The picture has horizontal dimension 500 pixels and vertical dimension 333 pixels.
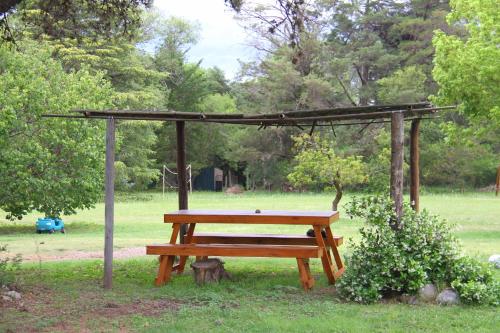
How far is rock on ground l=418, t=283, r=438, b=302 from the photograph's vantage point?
7320mm

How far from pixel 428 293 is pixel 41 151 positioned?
35.6 ft

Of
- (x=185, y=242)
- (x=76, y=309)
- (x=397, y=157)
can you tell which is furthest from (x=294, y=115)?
(x=76, y=309)

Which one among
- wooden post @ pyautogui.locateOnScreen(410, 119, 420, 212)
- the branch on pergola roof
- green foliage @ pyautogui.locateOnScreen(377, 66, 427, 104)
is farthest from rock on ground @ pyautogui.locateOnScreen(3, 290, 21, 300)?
green foliage @ pyautogui.locateOnScreen(377, 66, 427, 104)

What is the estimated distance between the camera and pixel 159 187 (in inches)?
1861

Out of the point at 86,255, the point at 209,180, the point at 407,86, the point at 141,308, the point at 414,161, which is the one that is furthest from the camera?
the point at 209,180

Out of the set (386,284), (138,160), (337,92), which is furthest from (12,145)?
(337,92)

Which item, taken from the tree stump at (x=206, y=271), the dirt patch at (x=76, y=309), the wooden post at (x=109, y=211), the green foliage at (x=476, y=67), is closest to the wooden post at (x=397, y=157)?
the tree stump at (x=206, y=271)

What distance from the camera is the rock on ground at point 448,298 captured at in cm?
720

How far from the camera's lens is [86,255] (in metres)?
12.4

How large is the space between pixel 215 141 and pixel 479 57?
3139 centimetres

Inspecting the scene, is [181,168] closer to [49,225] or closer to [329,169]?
[49,225]

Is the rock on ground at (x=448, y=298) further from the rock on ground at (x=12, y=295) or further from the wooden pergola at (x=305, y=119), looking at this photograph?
the rock on ground at (x=12, y=295)

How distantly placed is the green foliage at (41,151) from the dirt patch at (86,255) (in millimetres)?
3057

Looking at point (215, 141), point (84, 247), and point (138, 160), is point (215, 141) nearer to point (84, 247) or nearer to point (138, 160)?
point (138, 160)
